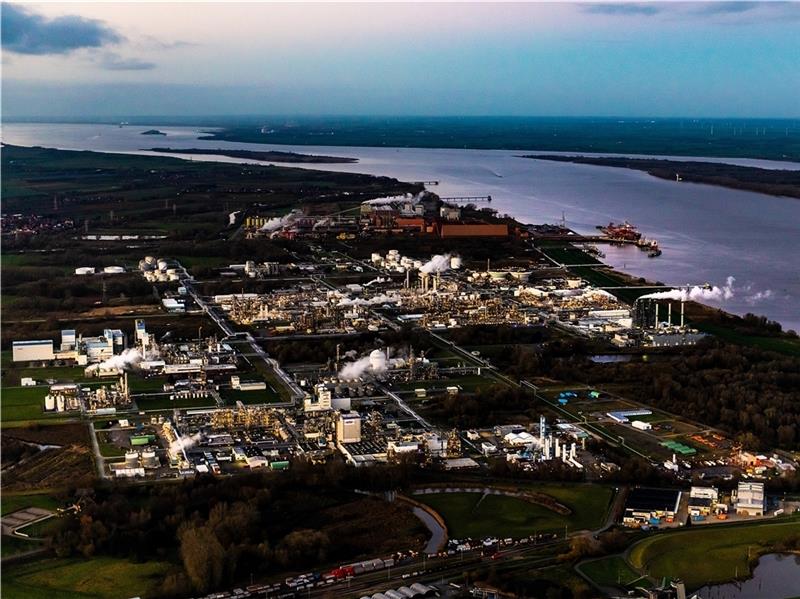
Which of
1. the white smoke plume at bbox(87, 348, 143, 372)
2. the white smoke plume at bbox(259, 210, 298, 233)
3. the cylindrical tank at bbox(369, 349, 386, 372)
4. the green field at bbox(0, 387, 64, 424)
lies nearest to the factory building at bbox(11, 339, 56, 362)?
the white smoke plume at bbox(87, 348, 143, 372)

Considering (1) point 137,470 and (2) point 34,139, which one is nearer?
(1) point 137,470

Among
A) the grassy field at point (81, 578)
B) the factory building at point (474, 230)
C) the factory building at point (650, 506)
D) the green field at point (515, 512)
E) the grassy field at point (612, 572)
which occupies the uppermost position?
the factory building at point (474, 230)

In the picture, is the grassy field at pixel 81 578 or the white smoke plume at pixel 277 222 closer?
the grassy field at pixel 81 578

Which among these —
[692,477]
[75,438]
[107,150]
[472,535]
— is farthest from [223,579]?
[107,150]


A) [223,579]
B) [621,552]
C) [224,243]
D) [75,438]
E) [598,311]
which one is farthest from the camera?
[224,243]

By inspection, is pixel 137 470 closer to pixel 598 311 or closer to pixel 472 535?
pixel 472 535

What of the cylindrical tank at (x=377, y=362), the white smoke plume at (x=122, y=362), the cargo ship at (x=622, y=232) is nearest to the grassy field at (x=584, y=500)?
the cylindrical tank at (x=377, y=362)

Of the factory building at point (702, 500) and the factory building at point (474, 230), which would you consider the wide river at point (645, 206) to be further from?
the factory building at point (702, 500)

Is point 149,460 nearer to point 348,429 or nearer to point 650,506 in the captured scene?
point 348,429
